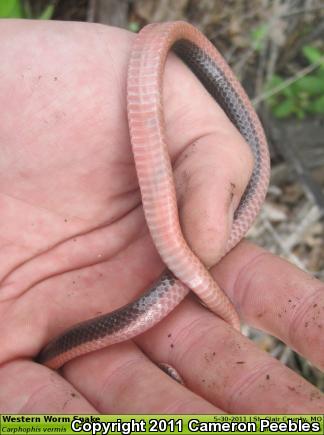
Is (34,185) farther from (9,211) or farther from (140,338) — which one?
(140,338)

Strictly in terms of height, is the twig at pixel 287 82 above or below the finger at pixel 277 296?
above

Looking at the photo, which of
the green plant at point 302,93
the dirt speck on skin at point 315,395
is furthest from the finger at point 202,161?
the green plant at point 302,93

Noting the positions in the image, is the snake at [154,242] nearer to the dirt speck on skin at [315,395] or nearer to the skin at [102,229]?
the skin at [102,229]

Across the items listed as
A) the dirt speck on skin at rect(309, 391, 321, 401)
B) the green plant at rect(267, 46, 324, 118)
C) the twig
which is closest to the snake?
the dirt speck on skin at rect(309, 391, 321, 401)

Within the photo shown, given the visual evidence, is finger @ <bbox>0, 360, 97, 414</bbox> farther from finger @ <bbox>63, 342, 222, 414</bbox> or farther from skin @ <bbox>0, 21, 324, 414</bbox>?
finger @ <bbox>63, 342, 222, 414</bbox>

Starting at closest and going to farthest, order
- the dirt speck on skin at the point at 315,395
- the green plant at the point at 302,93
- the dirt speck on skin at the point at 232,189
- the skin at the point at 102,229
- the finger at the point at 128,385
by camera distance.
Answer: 1. the dirt speck on skin at the point at 315,395
2. the finger at the point at 128,385
3. the skin at the point at 102,229
4. the dirt speck on skin at the point at 232,189
5. the green plant at the point at 302,93

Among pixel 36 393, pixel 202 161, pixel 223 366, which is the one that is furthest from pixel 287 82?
pixel 36 393

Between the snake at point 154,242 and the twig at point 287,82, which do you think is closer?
the snake at point 154,242
